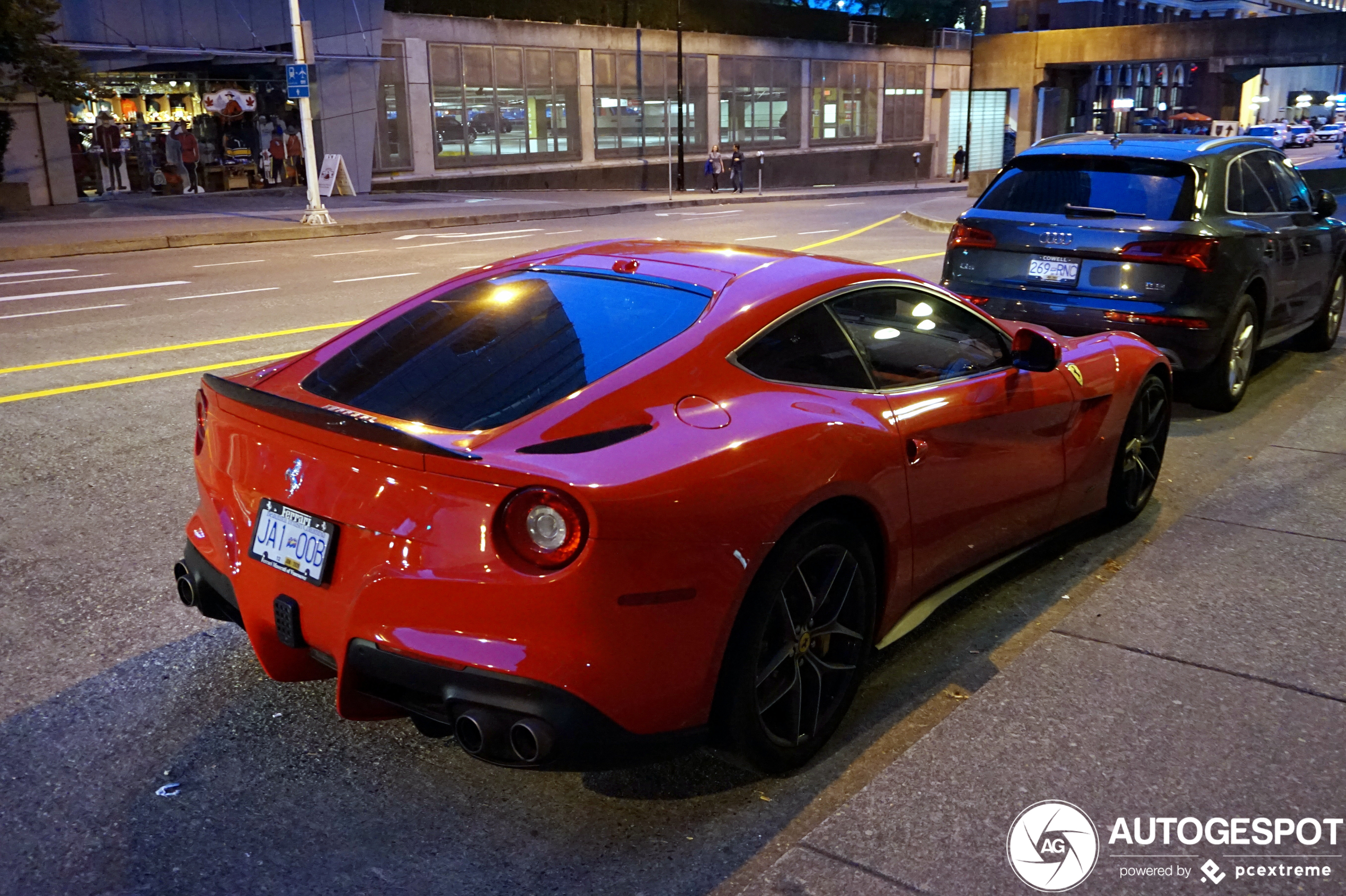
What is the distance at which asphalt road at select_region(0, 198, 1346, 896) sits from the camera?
308cm

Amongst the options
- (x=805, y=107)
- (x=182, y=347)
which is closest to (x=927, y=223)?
(x=182, y=347)

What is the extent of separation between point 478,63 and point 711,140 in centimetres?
1269

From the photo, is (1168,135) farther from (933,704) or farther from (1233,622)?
(933,704)

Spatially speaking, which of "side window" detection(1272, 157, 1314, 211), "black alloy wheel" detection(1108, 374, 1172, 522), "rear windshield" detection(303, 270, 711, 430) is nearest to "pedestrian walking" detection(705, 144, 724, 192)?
"side window" detection(1272, 157, 1314, 211)

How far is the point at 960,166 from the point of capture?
5812cm

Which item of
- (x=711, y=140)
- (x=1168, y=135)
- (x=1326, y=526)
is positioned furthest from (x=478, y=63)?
(x=1326, y=526)

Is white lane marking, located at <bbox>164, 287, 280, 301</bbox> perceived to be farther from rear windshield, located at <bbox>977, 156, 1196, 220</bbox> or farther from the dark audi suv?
rear windshield, located at <bbox>977, 156, 1196, 220</bbox>

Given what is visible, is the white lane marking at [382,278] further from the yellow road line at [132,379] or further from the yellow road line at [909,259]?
the yellow road line at [909,259]

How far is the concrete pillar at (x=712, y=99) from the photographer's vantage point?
4838cm

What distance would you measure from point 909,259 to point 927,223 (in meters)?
8.30

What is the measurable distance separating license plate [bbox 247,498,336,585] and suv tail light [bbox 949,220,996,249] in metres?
5.90

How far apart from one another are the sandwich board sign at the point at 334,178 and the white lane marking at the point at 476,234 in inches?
373

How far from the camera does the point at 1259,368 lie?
31.8ft

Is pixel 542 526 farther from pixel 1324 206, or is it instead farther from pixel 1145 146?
pixel 1324 206
